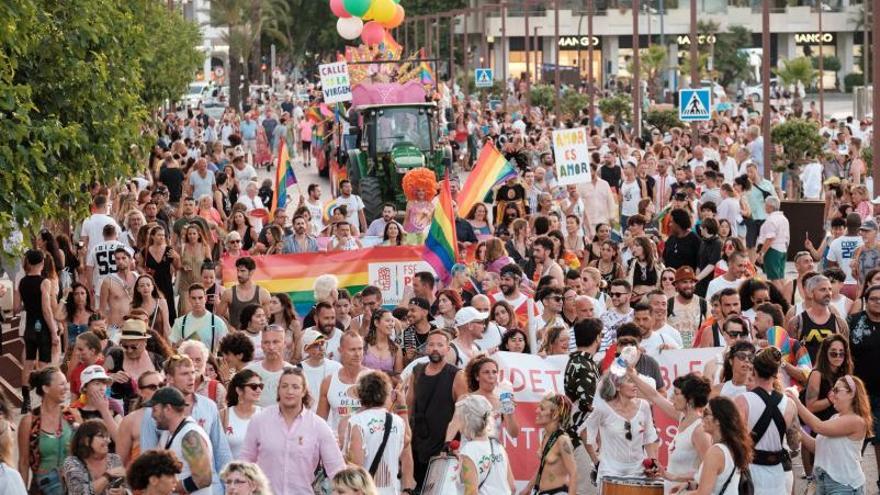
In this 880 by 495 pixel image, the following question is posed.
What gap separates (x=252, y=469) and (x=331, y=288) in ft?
22.6

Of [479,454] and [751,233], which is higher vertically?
[479,454]

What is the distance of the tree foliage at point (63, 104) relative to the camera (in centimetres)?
1502

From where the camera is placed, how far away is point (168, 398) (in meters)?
10.4

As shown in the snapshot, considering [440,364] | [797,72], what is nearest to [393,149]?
[440,364]

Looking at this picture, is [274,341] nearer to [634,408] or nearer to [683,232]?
[634,408]

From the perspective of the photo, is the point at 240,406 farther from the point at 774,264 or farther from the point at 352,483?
the point at 774,264

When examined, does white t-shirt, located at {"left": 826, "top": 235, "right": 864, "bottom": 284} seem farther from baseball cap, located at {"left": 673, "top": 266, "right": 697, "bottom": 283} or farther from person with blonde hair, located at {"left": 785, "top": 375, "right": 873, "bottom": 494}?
person with blonde hair, located at {"left": 785, "top": 375, "right": 873, "bottom": 494}

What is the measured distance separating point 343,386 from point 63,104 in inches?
285

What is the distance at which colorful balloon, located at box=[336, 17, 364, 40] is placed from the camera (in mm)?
53562

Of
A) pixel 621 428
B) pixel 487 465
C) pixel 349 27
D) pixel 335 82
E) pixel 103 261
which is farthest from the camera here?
pixel 349 27

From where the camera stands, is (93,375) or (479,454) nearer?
(479,454)

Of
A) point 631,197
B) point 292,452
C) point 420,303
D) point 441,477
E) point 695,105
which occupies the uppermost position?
point 695,105

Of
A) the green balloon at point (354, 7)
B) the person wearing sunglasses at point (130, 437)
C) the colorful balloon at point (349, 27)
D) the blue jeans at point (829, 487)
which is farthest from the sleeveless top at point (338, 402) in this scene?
the colorful balloon at point (349, 27)

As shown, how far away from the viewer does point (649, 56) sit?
103625 mm
